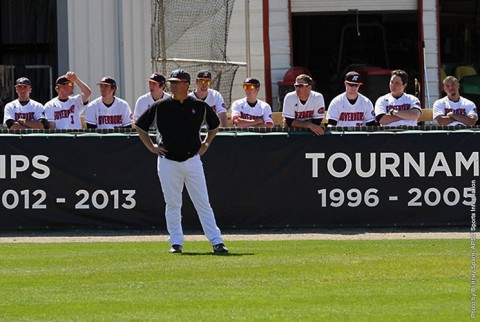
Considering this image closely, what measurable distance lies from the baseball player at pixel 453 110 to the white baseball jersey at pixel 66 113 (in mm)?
4783

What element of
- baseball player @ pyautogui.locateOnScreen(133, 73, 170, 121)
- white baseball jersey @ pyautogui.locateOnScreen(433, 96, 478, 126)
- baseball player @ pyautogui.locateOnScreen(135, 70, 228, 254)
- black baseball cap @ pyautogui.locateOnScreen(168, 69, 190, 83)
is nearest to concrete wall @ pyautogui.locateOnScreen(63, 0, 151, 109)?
baseball player @ pyautogui.locateOnScreen(133, 73, 170, 121)

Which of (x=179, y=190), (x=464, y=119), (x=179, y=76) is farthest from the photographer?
(x=464, y=119)

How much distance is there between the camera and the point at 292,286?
10344mm

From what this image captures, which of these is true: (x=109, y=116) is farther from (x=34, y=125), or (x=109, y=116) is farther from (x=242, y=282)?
(x=242, y=282)

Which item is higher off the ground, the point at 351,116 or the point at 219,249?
the point at 351,116

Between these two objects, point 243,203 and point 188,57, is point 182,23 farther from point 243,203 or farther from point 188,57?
point 243,203

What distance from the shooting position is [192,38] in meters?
21.0

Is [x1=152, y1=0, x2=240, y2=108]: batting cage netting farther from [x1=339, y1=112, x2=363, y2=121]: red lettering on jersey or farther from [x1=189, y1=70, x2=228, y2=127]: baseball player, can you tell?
[x1=339, y1=112, x2=363, y2=121]: red lettering on jersey

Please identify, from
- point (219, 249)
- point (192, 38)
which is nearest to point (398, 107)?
point (219, 249)

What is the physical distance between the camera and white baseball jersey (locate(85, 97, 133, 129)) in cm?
1627

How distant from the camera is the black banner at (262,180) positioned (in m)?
15.4

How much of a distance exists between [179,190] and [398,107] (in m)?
4.31

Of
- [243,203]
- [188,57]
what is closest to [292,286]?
[243,203]

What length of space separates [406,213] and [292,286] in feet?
17.8
